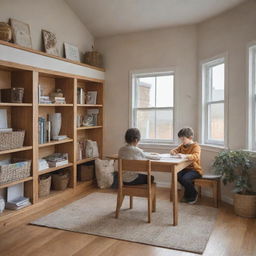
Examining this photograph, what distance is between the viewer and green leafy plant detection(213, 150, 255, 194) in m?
3.58

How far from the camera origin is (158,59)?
A: 16.6 ft

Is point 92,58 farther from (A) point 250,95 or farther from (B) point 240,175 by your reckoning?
(B) point 240,175

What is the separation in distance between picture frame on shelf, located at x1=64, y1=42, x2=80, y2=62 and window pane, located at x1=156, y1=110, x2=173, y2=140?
172cm

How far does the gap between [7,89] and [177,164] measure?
7.54ft

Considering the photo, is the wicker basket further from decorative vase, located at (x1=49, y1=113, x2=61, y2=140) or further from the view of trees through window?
decorative vase, located at (x1=49, y1=113, x2=61, y2=140)

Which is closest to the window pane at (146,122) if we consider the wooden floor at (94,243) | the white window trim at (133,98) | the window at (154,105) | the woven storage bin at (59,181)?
the window at (154,105)

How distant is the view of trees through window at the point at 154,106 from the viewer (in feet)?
16.7

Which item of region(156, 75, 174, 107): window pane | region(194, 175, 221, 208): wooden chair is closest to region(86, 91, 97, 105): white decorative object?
region(156, 75, 174, 107): window pane

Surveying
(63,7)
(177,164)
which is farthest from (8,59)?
(177,164)

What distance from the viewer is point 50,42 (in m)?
4.28

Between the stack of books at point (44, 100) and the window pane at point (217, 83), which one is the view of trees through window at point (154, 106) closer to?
the window pane at point (217, 83)

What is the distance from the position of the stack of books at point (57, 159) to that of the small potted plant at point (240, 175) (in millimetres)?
2263

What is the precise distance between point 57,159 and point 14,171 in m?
0.88

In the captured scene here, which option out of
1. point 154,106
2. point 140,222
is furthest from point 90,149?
point 140,222
